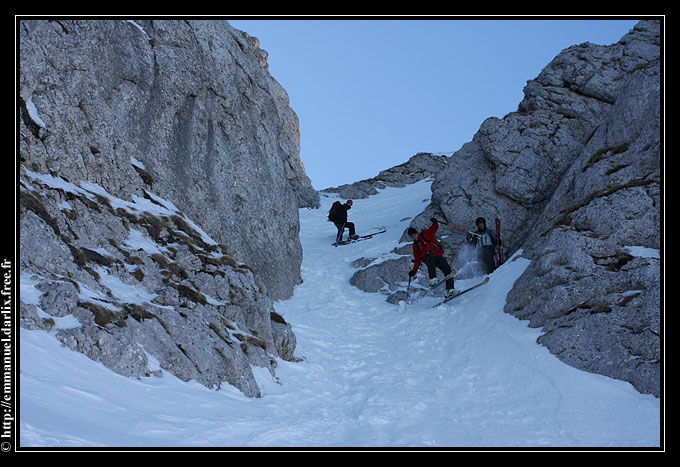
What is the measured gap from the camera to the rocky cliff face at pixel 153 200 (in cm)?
864

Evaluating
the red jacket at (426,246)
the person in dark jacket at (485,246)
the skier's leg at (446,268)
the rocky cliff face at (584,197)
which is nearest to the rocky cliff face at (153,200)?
the red jacket at (426,246)

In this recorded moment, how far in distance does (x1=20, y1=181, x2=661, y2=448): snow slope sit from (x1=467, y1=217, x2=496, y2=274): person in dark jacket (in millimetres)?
3735

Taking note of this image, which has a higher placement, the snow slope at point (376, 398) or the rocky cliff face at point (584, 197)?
the rocky cliff face at point (584, 197)

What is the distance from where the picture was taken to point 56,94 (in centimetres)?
1195

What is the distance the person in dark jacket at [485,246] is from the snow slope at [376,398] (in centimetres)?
373

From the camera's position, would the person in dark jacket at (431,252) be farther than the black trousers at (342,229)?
No

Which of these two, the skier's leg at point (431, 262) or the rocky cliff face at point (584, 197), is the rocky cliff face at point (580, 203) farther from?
the skier's leg at point (431, 262)

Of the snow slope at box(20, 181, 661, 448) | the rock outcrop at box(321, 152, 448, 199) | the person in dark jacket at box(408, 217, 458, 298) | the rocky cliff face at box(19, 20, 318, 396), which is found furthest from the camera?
the rock outcrop at box(321, 152, 448, 199)

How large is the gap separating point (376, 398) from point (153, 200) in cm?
825

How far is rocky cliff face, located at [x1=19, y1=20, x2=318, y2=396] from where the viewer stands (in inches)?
340

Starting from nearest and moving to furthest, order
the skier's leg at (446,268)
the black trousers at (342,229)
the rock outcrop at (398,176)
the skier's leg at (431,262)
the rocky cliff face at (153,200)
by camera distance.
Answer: the rocky cliff face at (153,200)
the skier's leg at (446,268)
the skier's leg at (431,262)
the black trousers at (342,229)
the rock outcrop at (398,176)

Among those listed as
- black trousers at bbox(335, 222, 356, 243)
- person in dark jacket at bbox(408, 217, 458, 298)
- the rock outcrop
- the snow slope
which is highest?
the rock outcrop

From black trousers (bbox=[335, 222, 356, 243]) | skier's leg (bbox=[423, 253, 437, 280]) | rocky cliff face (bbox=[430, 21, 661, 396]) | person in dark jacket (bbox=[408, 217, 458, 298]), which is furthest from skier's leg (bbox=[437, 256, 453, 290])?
black trousers (bbox=[335, 222, 356, 243])

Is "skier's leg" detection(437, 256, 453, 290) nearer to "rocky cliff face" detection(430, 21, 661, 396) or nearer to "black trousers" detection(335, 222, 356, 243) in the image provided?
"rocky cliff face" detection(430, 21, 661, 396)
